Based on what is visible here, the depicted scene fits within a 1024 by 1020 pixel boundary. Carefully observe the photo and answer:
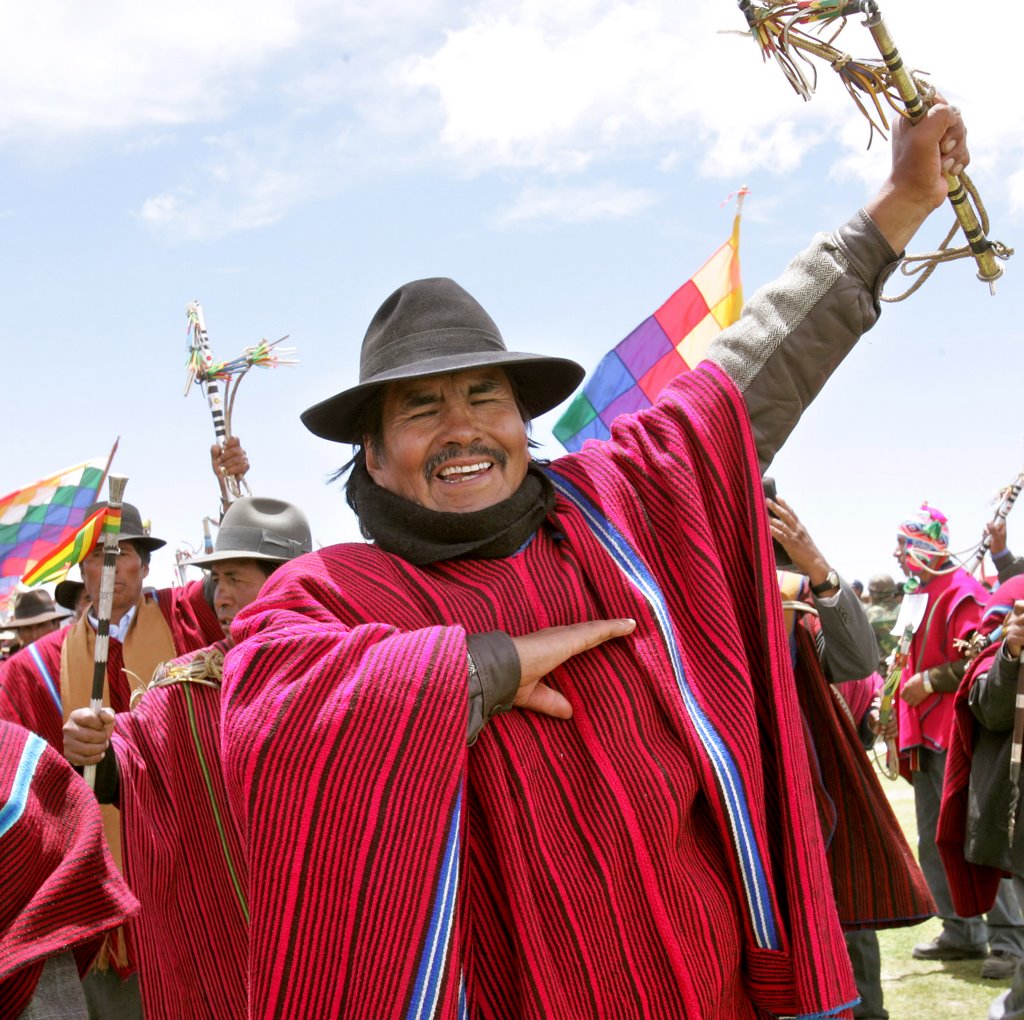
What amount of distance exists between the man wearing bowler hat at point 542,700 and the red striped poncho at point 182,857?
1.73 meters

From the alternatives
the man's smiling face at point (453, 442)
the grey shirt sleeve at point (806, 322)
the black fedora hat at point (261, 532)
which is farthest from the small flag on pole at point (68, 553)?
the grey shirt sleeve at point (806, 322)

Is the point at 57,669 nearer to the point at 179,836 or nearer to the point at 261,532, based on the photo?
the point at 261,532

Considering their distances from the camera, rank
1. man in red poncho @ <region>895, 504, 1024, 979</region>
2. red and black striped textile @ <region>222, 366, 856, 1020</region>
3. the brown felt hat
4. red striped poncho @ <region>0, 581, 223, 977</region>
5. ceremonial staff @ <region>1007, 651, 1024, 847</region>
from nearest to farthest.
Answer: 1. red and black striped textile @ <region>222, 366, 856, 1020</region>
2. ceremonial staff @ <region>1007, 651, 1024, 847</region>
3. red striped poncho @ <region>0, 581, 223, 977</region>
4. man in red poncho @ <region>895, 504, 1024, 979</region>
5. the brown felt hat

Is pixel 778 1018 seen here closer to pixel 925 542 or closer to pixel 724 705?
pixel 724 705

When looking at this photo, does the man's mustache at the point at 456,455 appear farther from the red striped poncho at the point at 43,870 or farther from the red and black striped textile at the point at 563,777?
the red striped poncho at the point at 43,870

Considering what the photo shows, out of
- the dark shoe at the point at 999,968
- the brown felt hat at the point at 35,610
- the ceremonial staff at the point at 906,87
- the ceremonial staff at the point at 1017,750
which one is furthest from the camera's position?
the brown felt hat at the point at 35,610

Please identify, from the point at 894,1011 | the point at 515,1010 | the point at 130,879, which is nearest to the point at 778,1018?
the point at 515,1010

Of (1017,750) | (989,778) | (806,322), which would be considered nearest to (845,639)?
(1017,750)

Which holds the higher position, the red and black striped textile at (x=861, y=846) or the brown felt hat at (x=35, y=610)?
the brown felt hat at (x=35, y=610)

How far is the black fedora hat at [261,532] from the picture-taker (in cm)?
566

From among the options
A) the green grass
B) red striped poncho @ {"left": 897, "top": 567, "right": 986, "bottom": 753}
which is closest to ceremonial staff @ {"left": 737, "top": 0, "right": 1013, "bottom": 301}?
the green grass

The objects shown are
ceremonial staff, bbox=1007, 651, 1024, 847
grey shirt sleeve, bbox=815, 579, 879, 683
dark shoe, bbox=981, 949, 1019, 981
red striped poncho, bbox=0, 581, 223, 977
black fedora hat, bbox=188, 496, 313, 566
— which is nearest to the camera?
grey shirt sleeve, bbox=815, 579, 879, 683

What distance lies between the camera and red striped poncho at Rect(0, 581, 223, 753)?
6203 mm

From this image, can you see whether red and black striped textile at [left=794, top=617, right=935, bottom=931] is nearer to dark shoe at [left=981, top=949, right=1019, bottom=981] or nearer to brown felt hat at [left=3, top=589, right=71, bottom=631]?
dark shoe at [left=981, top=949, right=1019, bottom=981]
